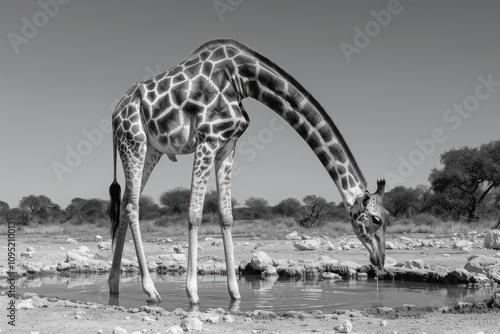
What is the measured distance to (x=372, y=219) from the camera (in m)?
6.94

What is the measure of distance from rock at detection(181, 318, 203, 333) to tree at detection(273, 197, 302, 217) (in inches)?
2170

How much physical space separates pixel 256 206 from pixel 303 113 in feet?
179

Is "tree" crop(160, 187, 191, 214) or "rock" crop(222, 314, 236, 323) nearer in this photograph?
"rock" crop(222, 314, 236, 323)

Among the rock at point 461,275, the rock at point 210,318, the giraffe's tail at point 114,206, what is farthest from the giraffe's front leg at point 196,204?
the rock at point 461,275

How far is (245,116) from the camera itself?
7.74 meters

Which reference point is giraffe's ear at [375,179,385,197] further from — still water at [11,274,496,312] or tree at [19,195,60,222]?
tree at [19,195,60,222]

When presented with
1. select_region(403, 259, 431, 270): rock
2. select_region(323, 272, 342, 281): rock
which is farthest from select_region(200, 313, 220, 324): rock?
select_region(403, 259, 431, 270): rock

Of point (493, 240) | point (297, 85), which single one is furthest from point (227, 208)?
point (493, 240)

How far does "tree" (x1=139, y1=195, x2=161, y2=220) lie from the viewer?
5356 cm

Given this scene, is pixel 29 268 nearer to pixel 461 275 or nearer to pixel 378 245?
pixel 378 245

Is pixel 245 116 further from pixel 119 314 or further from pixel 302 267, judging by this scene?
pixel 302 267

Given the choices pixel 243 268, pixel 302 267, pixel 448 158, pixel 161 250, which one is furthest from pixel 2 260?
pixel 448 158

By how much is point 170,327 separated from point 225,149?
119 inches

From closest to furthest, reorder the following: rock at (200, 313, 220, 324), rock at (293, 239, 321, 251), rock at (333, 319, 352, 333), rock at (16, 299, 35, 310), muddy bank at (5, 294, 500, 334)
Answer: rock at (333, 319, 352, 333), muddy bank at (5, 294, 500, 334), rock at (200, 313, 220, 324), rock at (16, 299, 35, 310), rock at (293, 239, 321, 251)
